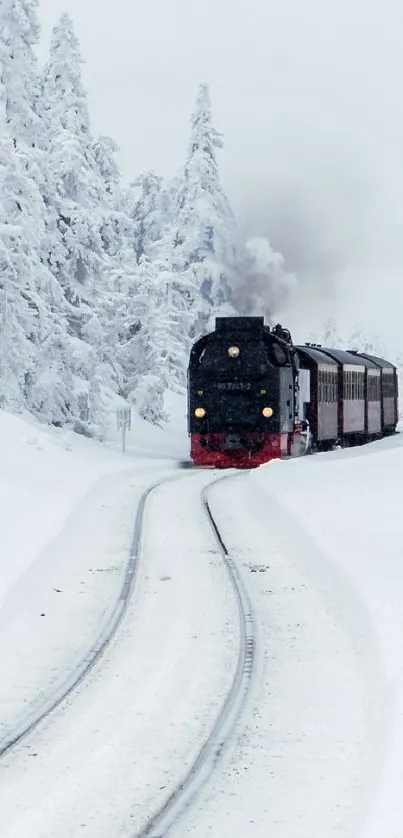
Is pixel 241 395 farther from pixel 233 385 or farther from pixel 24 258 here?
pixel 24 258

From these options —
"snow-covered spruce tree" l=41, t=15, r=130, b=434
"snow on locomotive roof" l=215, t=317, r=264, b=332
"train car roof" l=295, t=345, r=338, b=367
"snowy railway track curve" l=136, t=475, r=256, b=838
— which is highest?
"snow-covered spruce tree" l=41, t=15, r=130, b=434

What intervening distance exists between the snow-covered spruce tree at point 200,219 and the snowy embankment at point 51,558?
28018mm

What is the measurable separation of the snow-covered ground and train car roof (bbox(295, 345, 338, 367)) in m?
15.8

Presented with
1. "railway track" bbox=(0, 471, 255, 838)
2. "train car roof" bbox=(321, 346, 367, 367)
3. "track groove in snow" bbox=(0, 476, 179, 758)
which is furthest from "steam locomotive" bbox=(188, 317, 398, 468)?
"railway track" bbox=(0, 471, 255, 838)

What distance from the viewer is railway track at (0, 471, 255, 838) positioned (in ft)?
18.9

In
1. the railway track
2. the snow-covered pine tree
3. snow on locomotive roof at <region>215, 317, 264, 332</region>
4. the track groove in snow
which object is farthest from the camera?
the snow-covered pine tree

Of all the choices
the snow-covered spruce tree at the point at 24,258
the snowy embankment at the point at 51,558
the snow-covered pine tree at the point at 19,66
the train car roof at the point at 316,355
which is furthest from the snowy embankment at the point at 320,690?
the snow-covered pine tree at the point at 19,66

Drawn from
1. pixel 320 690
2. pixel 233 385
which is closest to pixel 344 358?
pixel 233 385

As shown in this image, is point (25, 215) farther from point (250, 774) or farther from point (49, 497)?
point (250, 774)

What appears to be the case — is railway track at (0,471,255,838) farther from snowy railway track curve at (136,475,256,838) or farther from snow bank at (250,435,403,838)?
snow bank at (250,435,403,838)

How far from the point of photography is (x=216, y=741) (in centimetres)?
691

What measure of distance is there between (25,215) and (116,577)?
21.8 meters

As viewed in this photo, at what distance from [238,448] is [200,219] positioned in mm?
28592

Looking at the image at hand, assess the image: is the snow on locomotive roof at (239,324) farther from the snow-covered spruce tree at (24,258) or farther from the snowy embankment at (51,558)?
the snow-covered spruce tree at (24,258)
